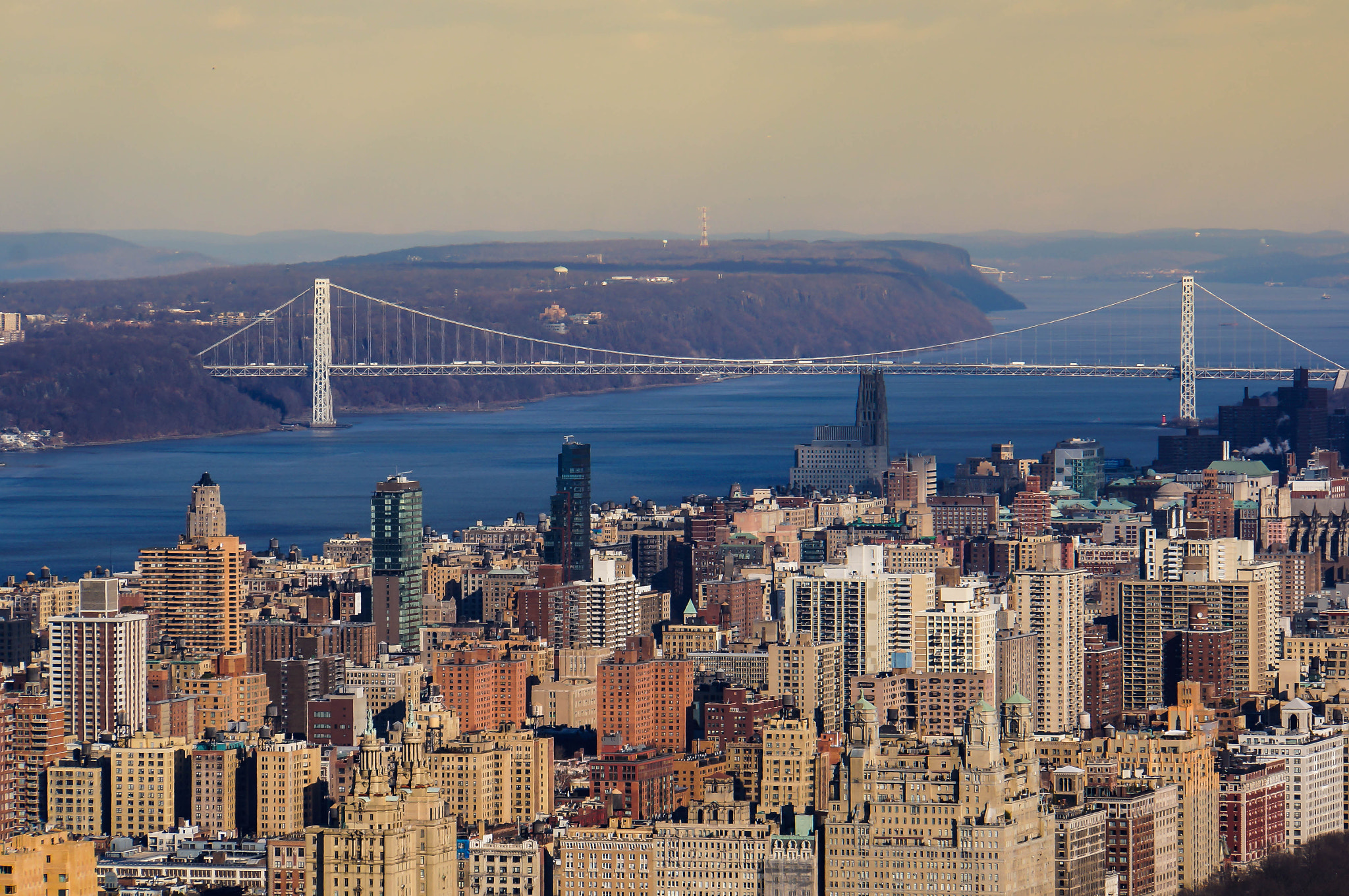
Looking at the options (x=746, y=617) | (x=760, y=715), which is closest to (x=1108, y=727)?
(x=760, y=715)

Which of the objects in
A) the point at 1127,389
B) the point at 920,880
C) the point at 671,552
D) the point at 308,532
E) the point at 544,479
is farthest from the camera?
the point at 1127,389

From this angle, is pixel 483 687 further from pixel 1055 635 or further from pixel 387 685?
pixel 1055 635

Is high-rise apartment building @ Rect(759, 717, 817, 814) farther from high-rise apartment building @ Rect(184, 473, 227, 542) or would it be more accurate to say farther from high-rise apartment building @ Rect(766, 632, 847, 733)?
high-rise apartment building @ Rect(184, 473, 227, 542)

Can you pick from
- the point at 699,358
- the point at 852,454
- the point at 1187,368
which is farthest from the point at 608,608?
the point at 699,358

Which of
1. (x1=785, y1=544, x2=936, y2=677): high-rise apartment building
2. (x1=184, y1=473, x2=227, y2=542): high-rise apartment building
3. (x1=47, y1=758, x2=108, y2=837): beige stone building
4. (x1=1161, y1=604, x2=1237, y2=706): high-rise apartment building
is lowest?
(x1=47, y1=758, x2=108, y2=837): beige stone building

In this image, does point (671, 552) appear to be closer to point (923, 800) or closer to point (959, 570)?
point (959, 570)

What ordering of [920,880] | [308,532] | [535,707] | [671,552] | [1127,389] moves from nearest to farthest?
[920,880] → [535,707] → [671,552] → [308,532] → [1127,389]

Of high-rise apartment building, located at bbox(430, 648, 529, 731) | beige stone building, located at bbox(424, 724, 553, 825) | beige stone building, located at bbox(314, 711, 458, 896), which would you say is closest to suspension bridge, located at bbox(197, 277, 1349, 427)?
high-rise apartment building, located at bbox(430, 648, 529, 731)

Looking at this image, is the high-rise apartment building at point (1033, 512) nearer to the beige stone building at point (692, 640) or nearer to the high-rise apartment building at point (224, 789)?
the beige stone building at point (692, 640)
